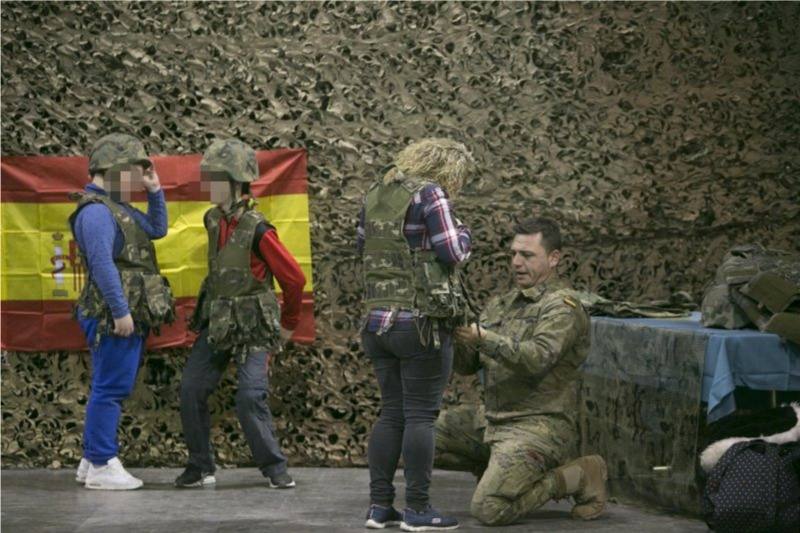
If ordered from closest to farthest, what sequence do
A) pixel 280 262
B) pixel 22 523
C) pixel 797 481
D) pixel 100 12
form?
pixel 797 481 < pixel 22 523 < pixel 280 262 < pixel 100 12

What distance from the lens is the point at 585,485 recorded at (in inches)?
206

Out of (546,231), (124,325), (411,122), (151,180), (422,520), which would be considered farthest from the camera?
(411,122)

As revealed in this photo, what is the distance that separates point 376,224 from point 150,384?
216 centimetres

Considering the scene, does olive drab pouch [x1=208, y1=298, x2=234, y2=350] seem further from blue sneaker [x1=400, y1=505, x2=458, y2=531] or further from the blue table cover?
the blue table cover

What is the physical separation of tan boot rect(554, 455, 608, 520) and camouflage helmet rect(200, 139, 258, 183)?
6.16 ft

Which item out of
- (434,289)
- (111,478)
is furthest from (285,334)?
(434,289)

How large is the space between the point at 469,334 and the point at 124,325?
5.48 ft

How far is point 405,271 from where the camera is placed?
491 cm

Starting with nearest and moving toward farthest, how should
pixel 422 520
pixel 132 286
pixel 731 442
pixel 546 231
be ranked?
pixel 731 442
pixel 422 520
pixel 546 231
pixel 132 286

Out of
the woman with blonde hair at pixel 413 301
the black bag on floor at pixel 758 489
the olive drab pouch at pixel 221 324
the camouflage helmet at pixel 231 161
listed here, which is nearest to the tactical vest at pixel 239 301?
the olive drab pouch at pixel 221 324

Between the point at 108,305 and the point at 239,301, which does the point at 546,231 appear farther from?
the point at 108,305

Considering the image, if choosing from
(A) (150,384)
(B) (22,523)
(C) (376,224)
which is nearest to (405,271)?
(C) (376,224)

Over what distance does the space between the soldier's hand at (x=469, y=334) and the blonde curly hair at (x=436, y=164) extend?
1.60 feet

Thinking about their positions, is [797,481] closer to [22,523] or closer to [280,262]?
[280,262]
